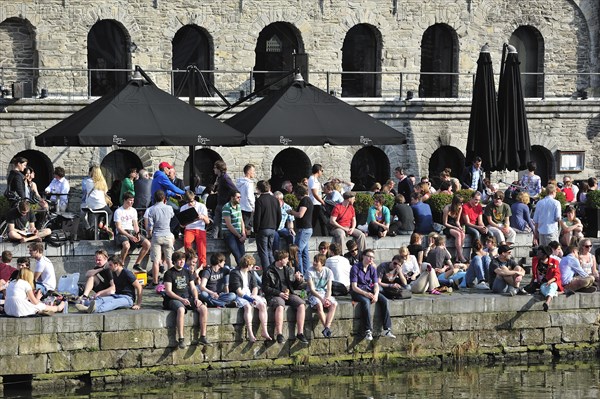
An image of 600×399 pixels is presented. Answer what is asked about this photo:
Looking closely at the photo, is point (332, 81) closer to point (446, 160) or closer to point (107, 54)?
point (446, 160)

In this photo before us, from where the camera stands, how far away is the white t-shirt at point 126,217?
83.6 ft

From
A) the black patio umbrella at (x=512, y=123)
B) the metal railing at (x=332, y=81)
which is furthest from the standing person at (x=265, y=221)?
the metal railing at (x=332, y=81)

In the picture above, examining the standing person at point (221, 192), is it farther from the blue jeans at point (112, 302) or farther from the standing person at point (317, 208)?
the blue jeans at point (112, 302)

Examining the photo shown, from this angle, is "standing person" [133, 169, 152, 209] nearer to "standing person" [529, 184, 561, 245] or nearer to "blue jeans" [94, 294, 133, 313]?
"blue jeans" [94, 294, 133, 313]

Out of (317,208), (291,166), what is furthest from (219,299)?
(291,166)

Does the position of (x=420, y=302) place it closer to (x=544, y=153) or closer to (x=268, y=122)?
(x=268, y=122)

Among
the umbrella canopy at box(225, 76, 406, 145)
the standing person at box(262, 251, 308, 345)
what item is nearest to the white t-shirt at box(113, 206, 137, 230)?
the umbrella canopy at box(225, 76, 406, 145)

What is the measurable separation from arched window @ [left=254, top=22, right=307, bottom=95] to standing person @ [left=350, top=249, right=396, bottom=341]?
42.4 feet

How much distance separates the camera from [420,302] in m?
24.8

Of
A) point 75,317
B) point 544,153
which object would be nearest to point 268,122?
point 75,317

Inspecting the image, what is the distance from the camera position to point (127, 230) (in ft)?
84.0

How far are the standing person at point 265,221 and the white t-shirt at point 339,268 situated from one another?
1.42 meters

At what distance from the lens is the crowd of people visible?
76.5ft

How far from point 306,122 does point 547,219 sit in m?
4.66
